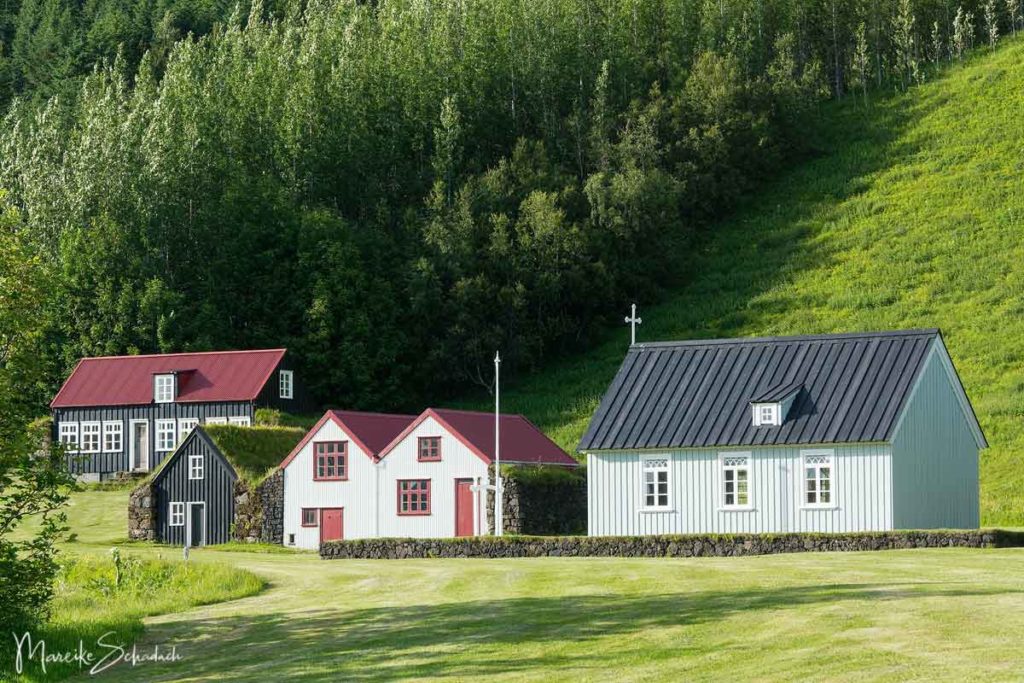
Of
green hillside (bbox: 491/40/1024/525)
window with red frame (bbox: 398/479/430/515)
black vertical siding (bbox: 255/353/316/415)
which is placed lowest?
window with red frame (bbox: 398/479/430/515)

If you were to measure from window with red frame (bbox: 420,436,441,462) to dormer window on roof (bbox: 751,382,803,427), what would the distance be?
45.5 feet

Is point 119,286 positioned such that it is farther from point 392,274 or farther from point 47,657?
point 47,657

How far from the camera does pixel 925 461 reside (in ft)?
160

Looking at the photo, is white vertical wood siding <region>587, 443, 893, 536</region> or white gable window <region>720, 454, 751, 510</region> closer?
white vertical wood siding <region>587, 443, 893, 536</region>

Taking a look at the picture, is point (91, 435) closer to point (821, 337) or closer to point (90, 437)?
point (90, 437)

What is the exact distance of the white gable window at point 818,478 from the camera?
47719mm

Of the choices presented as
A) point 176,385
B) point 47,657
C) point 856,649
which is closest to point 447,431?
point 176,385

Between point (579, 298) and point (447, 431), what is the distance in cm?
3719

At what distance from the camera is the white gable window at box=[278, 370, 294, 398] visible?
7806 cm

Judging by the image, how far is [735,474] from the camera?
4919 cm

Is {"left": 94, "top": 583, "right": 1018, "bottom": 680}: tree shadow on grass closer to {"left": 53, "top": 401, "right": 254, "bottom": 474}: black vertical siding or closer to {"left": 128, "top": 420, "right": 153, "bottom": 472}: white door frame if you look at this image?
{"left": 53, "top": 401, "right": 254, "bottom": 474}: black vertical siding

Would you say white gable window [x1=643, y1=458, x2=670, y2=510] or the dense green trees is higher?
the dense green trees

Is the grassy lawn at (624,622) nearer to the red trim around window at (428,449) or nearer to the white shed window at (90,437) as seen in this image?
the red trim around window at (428,449)

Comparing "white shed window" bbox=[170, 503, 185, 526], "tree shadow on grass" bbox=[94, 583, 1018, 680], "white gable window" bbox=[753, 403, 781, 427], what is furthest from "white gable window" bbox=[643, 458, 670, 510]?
"white shed window" bbox=[170, 503, 185, 526]
